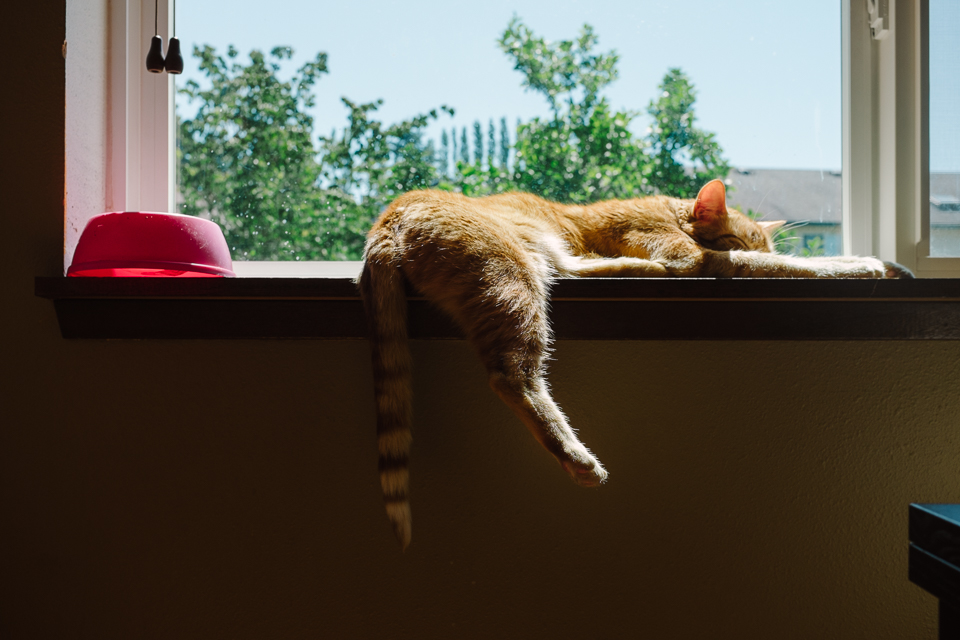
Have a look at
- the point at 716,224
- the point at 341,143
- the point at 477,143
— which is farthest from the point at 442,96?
the point at 716,224

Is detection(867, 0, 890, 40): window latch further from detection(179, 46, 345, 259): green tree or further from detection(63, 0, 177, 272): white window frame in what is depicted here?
detection(63, 0, 177, 272): white window frame

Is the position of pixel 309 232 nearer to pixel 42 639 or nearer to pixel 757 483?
pixel 42 639

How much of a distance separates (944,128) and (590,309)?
2.90 feet

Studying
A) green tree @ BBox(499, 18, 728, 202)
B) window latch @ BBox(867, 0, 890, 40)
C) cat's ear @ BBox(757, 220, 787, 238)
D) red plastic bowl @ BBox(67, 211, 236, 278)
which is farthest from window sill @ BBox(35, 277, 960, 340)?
window latch @ BBox(867, 0, 890, 40)

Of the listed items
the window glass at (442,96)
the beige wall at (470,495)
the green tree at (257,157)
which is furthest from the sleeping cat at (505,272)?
the green tree at (257,157)

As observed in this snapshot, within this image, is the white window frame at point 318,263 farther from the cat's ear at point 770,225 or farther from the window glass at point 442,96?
the cat's ear at point 770,225

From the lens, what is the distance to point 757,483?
102cm

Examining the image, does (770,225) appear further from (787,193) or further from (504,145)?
(504,145)

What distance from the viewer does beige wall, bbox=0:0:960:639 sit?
1020 millimetres

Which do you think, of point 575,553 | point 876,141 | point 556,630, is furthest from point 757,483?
point 876,141

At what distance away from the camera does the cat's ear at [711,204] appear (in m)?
1.12

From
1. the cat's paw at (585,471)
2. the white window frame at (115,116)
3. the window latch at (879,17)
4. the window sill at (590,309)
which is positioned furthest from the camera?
the window latch at (879,17)

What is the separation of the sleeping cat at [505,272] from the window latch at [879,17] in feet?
1.77

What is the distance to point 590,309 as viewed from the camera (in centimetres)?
100
